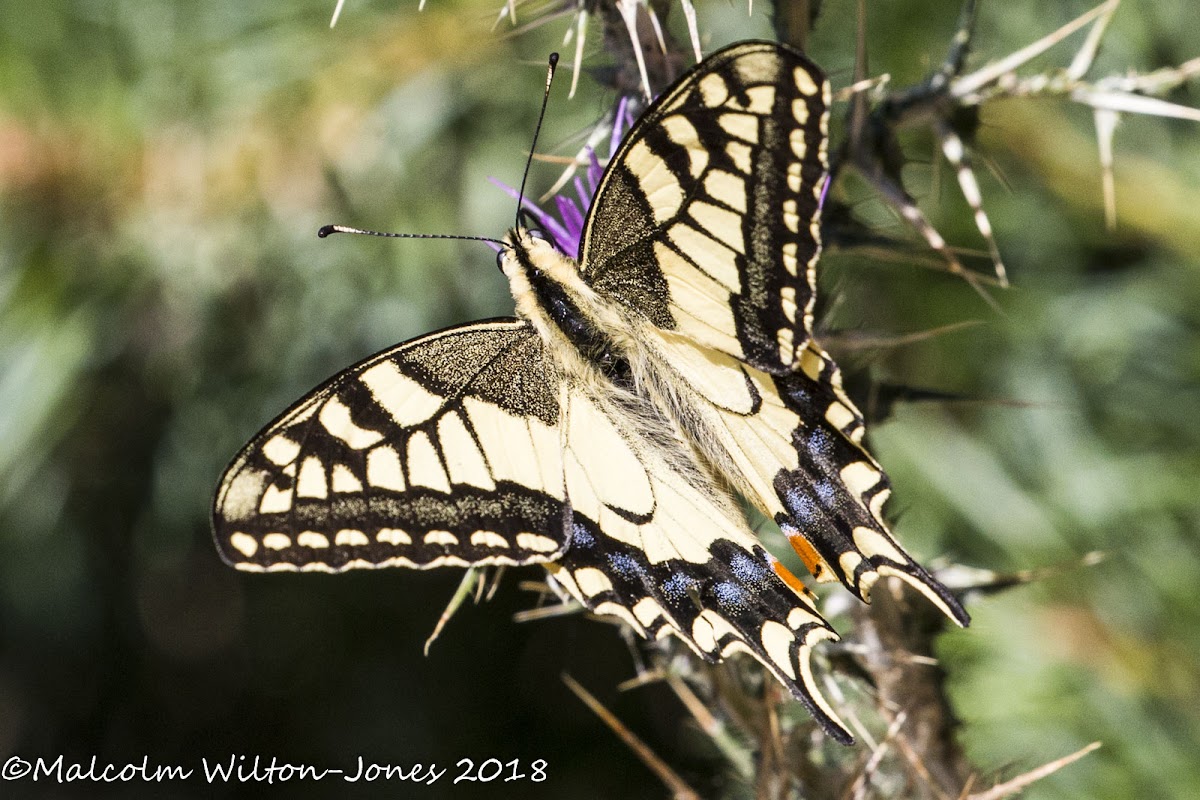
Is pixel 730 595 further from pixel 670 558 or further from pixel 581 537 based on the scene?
pixel 581 537

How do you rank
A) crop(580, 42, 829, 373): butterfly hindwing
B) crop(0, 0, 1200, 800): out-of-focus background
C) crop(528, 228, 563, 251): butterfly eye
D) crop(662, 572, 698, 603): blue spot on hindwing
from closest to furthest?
crop(580, 42, 829, 373): butterfly hindwing → crop(662, 572, 698, 603): blue spot on hindwing → crop(528, 228, 563, 251): butterfly eye → crop(0, 0, 1200, 800): out-of-focus background

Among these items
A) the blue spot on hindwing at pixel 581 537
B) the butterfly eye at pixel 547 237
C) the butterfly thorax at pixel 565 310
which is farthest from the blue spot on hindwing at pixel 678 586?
the butterfly eye at pixel 547 237

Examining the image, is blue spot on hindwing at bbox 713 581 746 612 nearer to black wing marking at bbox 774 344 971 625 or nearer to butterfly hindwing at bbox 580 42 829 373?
black wing marking at bbox 774 344 971 625

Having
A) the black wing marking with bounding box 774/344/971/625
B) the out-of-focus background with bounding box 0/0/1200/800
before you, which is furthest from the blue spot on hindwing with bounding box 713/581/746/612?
the out-of-focus background with bounding box 0/0/1200/800

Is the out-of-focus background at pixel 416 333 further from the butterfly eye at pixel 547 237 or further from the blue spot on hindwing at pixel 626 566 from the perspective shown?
the blue spot on hindwing at pixel 626 566

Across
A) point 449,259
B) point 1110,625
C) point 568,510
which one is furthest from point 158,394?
point 1110,625
